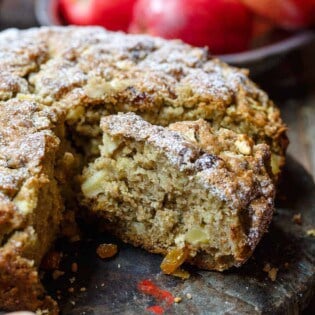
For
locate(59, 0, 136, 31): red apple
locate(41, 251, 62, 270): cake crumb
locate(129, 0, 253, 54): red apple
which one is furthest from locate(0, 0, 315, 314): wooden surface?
locate(59, 0, 136, 31): red apple

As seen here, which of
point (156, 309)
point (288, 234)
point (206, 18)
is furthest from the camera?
point (206, 18)

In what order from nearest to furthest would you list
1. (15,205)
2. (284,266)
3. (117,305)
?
1. (15,205)
2. (117,305)
3. (284,266)

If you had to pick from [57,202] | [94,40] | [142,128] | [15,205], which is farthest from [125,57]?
[15,205]

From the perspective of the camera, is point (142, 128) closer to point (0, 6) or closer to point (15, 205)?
point (15, 205)

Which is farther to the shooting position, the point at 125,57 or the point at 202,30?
the point at 202,30

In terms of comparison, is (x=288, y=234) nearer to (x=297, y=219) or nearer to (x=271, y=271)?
(x=297, y=219)

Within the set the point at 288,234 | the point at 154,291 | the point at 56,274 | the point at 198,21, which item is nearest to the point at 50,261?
the point at 56,274

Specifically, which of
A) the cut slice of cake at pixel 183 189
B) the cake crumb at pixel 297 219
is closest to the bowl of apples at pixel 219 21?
the cake crumb at pixel 297 219

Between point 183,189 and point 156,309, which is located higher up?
point 183,189
